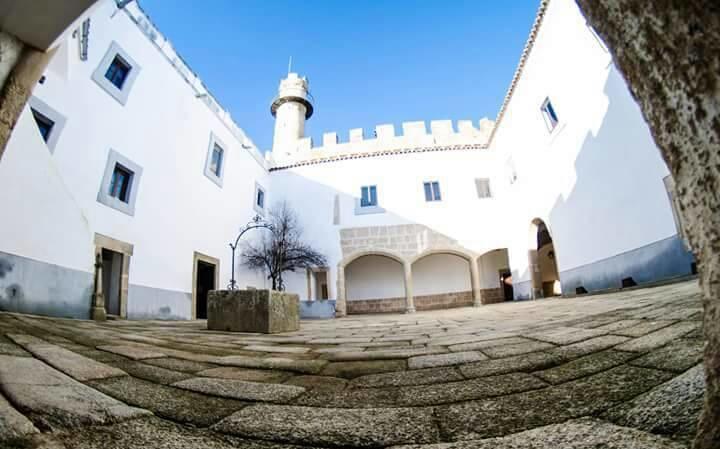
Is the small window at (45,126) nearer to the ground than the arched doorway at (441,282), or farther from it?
farther from it

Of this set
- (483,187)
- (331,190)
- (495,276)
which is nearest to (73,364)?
(331,190)

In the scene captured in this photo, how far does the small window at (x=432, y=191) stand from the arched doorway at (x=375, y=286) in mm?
3060

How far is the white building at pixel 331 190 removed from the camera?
5.09m

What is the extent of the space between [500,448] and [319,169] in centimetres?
1300

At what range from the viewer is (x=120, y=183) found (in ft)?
22.0

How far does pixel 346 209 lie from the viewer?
1266cm

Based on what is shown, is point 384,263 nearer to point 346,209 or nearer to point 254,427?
point 346,209

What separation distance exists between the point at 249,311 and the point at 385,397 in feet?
11.1

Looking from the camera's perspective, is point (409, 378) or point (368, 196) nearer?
point (409, 378)

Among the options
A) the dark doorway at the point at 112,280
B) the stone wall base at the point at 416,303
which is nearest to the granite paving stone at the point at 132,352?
the dark doorway at the point at 112,280

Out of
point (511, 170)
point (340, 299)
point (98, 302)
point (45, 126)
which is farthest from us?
point (340, 299)

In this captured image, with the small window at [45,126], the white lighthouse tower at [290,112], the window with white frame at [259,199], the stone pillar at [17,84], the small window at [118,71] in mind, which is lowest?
the stone pillar at [17,84]

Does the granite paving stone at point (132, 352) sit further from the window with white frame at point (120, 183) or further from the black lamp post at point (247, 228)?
the black lamp post at point (247, 228)

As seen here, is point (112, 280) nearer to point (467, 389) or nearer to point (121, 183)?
point (121, 183)
